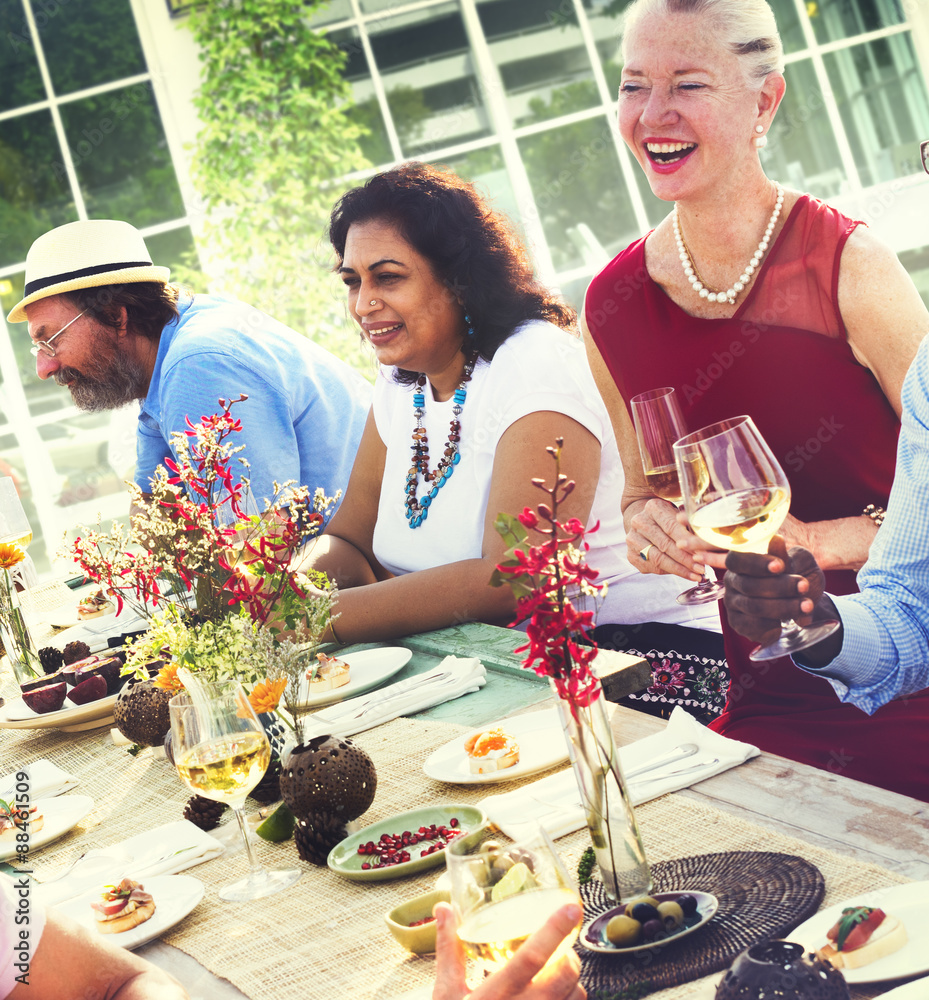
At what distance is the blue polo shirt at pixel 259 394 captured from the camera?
3.02m

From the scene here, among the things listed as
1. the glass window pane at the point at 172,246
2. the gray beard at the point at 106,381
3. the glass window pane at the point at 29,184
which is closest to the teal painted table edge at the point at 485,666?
the gray beard at the point at 106,381

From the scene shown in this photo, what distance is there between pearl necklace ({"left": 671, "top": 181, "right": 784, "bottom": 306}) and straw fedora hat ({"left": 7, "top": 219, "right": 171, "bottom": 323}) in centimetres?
185

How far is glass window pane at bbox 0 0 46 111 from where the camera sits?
6867mm

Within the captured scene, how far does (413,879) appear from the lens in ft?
4.04

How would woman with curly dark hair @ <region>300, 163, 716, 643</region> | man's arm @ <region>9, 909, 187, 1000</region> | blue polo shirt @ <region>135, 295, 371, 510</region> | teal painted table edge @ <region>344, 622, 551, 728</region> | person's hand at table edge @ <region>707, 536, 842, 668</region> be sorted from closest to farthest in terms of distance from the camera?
man's arm @ <region>9, 909, 187, 1000</region> < person's hand at table edge @ <region>707, 536, 842, 668</region> < teal painted table edge @ <region>344, 622, 551, 728</region> < woman with curly dark hair @ <region>300, 163, 716, 643</region> < blue polo shirt @ <region>135, 295, 371, 510</region>

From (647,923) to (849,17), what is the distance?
7.40 meters

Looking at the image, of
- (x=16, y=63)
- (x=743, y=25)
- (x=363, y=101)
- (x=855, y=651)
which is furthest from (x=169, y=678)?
(x=16, y=63)

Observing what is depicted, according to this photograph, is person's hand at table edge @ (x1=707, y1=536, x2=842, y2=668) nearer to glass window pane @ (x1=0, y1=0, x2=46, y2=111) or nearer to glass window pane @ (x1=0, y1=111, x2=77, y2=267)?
glass window pane @ (x1=0, y1=111, x2=77, y2=267)

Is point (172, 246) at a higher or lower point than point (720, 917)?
higher

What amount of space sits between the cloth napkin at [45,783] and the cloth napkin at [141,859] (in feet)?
1.18

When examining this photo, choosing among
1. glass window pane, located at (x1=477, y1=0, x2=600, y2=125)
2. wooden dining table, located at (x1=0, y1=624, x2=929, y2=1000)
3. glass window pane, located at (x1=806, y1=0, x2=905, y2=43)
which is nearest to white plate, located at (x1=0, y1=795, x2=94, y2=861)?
wooden dining table, located at (x1=0, y1=624, x2=929, y2=1000)

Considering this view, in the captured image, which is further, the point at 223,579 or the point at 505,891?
the point at 223,579

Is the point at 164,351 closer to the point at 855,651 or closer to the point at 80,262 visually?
the point at 80,262

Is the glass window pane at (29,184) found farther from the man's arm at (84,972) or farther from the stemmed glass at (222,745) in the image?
the man's arm at (84,972)
